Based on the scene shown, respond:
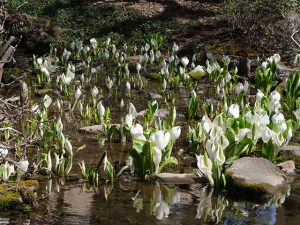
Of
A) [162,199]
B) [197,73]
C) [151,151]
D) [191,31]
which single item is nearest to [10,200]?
[162,199]

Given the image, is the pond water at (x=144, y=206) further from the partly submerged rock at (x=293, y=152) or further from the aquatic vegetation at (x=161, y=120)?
the partly submerged rock at (x=293, y=152)

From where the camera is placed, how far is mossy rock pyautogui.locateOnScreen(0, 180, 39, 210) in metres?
3.97

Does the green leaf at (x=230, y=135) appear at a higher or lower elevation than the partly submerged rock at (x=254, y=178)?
higher

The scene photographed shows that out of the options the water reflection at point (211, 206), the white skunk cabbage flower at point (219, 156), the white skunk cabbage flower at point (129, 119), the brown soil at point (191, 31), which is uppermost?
the brown soil at point (191, 31)

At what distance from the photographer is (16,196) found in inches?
157

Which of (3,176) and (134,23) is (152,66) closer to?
(134,23)

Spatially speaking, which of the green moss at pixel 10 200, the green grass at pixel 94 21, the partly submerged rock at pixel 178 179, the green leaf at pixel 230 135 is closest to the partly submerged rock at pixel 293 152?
the green leaf at pixel 230 135

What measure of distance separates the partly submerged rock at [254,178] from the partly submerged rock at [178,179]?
0.35m

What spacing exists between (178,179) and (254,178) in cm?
72

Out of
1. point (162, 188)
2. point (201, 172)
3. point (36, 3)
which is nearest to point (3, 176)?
point (162, 188)

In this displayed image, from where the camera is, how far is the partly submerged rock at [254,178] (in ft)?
15.0

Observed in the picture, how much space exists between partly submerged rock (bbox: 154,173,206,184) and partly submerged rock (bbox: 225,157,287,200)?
352 millimetres

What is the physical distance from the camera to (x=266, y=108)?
6.70m

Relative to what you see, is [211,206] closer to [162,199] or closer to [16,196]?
[162,199]
